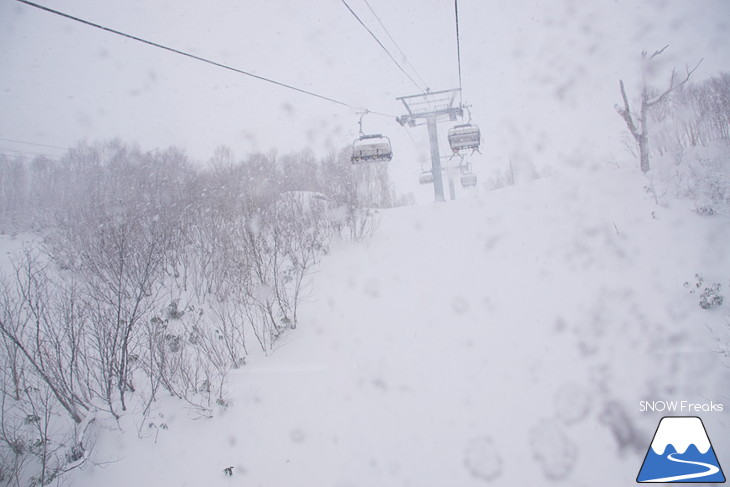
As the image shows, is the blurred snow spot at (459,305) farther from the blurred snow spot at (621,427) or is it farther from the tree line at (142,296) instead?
the tree line at (142,296)

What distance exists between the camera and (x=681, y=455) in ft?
12.0

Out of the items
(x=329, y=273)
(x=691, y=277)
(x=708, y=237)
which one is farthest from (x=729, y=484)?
(x=329, y=273)

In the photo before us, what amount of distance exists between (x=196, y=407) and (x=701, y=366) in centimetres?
844

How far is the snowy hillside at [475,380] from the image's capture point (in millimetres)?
3727

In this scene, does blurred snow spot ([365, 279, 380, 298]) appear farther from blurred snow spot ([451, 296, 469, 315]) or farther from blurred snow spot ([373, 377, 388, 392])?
blurred snow spot ([373, 377, 388, 392])

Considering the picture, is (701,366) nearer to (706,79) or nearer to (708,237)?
(708,237)

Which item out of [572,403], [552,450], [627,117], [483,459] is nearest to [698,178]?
[627,117]

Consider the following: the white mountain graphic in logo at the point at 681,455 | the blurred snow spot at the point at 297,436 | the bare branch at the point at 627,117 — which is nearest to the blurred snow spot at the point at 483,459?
the white mountain graphic in logo at the point at 681,455

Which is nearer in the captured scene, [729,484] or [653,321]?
[729,484]

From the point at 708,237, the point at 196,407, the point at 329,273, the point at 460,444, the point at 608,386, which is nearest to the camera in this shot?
the point at 460,444

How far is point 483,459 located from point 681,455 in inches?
103

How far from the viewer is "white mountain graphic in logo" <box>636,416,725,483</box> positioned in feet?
10.6

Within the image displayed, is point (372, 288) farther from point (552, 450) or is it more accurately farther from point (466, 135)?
point (466, 135)

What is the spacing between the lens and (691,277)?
6031 millimetres
